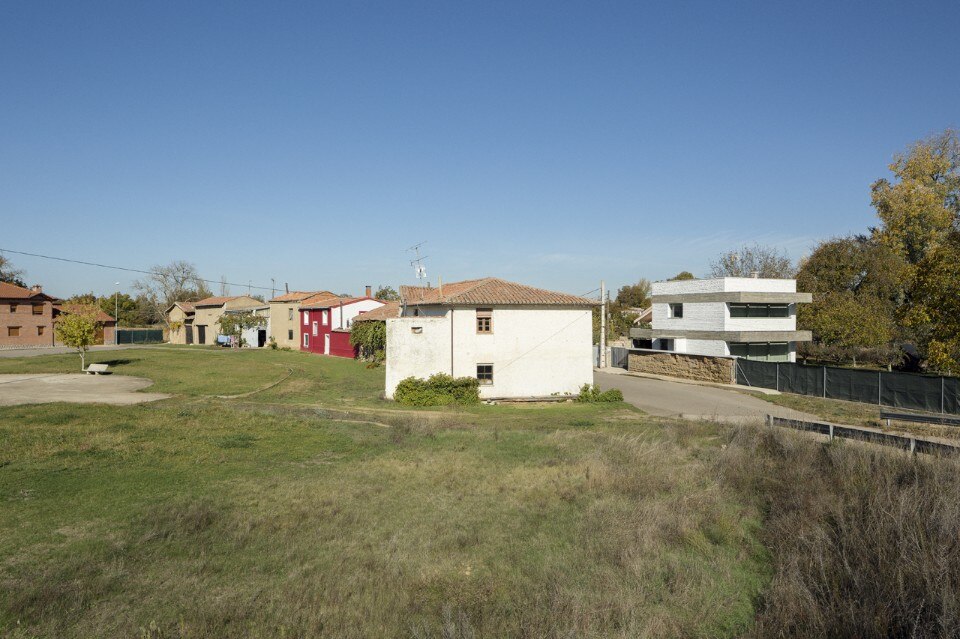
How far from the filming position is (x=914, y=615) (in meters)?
6.47

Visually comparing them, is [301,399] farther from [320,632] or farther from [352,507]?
[320,632]

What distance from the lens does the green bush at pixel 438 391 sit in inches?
1053

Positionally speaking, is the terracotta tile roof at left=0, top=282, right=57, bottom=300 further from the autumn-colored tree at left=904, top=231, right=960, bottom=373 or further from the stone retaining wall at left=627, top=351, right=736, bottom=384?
the autumn-colored tree at left=904, top=231, right=960, bottom=373

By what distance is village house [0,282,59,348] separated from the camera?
187ft

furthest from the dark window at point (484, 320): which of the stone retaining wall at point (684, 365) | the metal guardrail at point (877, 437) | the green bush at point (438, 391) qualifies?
the stone retaining wall at point (684, 365)

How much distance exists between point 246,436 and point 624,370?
114 feet

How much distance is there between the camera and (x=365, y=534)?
31.9 ft

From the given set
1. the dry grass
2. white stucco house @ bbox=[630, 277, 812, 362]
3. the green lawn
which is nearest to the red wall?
white stucco house @ bbox=[630, 277, 812, 362]

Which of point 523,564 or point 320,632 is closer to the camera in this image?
point 320,632

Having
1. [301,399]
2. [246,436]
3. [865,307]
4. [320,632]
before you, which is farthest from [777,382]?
[320,632]

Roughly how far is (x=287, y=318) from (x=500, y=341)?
137 feet

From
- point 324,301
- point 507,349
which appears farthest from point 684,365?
point 324,301

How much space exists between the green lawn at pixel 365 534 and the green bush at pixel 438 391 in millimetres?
8226

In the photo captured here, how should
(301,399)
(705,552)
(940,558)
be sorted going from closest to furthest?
(940,558), (705,552), (301,399)
